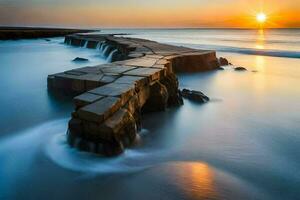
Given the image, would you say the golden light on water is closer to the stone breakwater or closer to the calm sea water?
the calm sea water

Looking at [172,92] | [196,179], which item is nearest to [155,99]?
→ [172,92]

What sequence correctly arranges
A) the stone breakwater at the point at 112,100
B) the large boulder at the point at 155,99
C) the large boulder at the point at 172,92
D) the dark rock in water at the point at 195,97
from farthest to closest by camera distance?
1. the dark rock in water at the point at 195,97
2. the large boulder at the point at 172,92
3. the large boulder at the point at 155,99
4. the stone breakwater at the point at 112,100

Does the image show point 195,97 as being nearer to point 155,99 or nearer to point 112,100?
point 155,99

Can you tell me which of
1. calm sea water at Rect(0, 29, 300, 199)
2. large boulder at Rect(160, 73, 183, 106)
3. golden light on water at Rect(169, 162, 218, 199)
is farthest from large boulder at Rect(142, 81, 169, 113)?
golden light on water at Rect(169, 162, 218, 199)

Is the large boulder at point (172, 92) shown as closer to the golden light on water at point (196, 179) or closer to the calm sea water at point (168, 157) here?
the calm sea water at point (168, 157)

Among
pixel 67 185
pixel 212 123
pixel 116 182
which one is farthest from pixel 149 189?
pixel 212 123

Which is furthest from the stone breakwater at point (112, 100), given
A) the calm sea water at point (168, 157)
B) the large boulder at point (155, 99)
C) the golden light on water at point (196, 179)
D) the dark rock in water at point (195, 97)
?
the golden light on water at point (196, 179)

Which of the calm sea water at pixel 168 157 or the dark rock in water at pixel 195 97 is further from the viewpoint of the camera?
the dark rock in water at pixel 195 97

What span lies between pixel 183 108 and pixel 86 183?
259cm

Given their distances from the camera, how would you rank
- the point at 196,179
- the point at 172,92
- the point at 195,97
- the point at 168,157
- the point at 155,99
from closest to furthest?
1. the point at 196,179
2. the point at 168,157
3. the point at 155,99
4. the point at 172,92
5. the point at 195,97

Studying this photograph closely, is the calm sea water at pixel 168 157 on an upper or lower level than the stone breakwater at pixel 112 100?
lower

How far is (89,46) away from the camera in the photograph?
18531 mm

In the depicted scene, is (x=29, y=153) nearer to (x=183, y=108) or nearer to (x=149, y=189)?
(x=149, y=189)

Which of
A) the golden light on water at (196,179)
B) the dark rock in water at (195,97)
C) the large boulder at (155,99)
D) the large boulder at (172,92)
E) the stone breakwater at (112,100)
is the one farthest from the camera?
the dark rock in water at (195,97)
